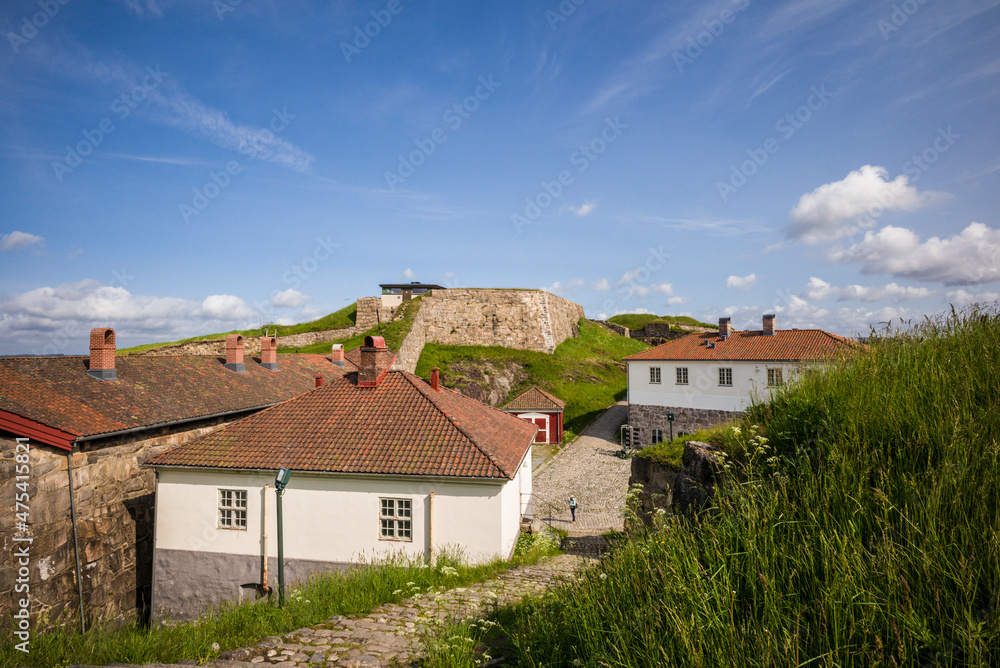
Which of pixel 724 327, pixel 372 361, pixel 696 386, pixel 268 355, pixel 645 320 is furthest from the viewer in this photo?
pixel 645 320

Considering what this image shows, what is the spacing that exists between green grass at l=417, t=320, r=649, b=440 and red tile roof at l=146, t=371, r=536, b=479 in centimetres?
2171

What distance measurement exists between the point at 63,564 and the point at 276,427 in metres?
5.64

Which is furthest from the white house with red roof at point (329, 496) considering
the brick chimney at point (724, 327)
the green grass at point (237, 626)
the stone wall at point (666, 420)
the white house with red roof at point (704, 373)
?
the brick chimney at point (724, 327)

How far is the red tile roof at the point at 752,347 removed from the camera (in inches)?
1049

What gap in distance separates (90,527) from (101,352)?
556 centimetres

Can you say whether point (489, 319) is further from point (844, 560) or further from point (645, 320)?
point (844, 560)

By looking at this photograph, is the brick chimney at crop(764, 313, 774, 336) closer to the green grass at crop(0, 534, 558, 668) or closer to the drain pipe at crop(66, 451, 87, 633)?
the green grass at crop(0, 534, 558, 668)

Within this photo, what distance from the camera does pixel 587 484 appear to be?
24250mm

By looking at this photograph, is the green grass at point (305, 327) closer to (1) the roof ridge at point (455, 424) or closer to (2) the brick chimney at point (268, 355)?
(2) the brick chimney at point (268, 355)

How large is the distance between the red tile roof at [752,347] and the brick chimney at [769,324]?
0.29 meters

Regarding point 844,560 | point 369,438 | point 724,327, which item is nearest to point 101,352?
point 369,438

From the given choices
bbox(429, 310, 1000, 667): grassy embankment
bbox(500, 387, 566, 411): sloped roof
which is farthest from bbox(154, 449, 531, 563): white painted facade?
bbox(500, 387, 566, 411): sloped roof

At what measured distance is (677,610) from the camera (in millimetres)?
2865

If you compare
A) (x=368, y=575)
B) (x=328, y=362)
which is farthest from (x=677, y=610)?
(x=328, y=362)
